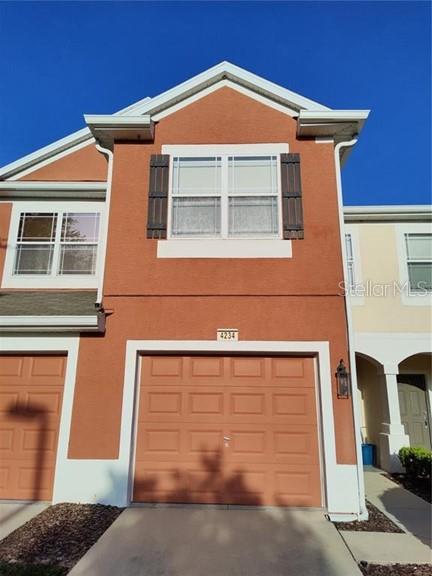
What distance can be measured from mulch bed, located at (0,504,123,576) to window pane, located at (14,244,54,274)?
508cm

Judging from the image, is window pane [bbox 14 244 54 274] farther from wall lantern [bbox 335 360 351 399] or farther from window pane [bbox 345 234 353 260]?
window pane [bbox 345 234 353 260]

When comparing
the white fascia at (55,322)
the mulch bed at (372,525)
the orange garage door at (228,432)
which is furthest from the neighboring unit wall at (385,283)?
the white fascia at (55,322)

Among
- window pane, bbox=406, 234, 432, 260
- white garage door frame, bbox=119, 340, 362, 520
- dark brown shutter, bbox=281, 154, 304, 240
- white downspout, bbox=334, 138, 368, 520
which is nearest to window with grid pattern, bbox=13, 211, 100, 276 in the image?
white garage door frame, bbox=119, 340, 362, 520

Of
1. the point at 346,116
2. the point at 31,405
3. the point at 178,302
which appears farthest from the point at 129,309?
the point at 346,116

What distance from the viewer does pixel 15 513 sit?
5258mm

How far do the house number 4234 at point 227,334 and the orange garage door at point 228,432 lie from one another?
37 cm

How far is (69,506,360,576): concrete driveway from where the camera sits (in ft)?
12.4

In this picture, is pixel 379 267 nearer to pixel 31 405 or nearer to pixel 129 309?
pixel 129 309

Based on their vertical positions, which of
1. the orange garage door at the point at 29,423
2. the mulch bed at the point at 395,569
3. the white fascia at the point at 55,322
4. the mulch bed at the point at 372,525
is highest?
the white fascia at the point at 55,322

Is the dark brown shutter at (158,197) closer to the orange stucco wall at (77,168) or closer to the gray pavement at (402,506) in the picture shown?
the orange stucco wall at (77,168)

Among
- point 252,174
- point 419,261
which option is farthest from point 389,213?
point 252,174

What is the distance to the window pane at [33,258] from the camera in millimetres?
8328

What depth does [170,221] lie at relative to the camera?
6578mm

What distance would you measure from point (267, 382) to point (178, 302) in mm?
2009
